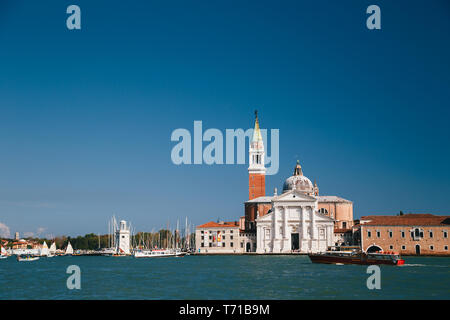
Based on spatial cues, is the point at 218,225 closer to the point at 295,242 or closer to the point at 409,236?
the point at 295,242

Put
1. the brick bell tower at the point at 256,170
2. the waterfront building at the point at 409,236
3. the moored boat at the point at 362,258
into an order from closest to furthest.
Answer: the moored boat at the point at 362,258 < the waterfront building at the point at 409,236 < the brick bell tower at the point at 256,170

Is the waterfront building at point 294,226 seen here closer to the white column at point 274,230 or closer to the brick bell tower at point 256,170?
the white column at point 274,230

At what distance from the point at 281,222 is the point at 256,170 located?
17204mm

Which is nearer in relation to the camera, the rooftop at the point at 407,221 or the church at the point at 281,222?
the rooftop at the point at 407,221

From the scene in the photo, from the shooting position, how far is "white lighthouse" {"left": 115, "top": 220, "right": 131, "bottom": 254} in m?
99.0

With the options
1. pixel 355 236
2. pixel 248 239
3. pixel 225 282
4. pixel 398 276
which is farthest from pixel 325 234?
pixel 225 282

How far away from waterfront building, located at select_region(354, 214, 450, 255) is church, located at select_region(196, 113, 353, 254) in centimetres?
756

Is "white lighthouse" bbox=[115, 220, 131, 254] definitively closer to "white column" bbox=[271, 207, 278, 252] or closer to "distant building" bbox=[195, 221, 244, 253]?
"distant building" bbox=[195, 221, 244, 253]

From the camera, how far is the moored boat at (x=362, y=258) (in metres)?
46.9

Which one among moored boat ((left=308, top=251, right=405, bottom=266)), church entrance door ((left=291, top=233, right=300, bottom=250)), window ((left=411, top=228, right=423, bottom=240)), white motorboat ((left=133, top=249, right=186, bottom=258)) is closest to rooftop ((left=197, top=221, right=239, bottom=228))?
white motorboat ((left=133, top=249, right=186, bottom=258))

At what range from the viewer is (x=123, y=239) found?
100 meters

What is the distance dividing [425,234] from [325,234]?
13355mm

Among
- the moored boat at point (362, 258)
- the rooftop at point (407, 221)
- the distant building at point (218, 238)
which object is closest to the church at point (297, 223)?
the distant building at point (218, 238)
